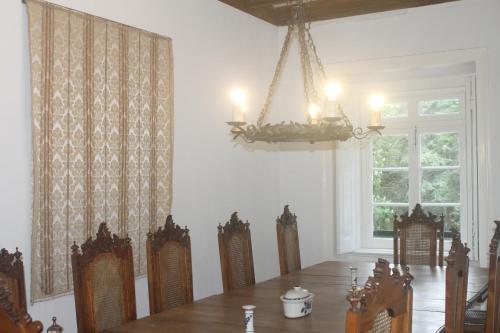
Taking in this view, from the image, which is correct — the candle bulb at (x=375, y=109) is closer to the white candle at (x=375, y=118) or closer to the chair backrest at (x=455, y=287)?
the white candle at (x=375, y=118)

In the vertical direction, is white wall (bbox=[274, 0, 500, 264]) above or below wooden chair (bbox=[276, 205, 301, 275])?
above

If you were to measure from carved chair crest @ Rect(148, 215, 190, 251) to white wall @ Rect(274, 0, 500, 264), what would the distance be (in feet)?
7.14

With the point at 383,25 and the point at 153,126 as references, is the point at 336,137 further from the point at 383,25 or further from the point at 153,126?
the point at 383,25

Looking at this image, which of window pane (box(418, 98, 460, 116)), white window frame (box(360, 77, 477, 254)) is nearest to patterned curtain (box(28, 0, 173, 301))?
white window frame (box(360, 77, 477, 254))

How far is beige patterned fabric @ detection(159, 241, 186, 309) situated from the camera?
3.08 m

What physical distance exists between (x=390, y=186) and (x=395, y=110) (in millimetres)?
671

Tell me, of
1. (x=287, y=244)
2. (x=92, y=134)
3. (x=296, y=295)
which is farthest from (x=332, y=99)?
(x=287, y=244)

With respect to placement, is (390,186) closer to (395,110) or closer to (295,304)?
(395,110)

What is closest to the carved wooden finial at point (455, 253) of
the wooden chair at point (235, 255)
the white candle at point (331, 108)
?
the white candle at point (331, 108)

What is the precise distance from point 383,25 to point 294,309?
311 cm

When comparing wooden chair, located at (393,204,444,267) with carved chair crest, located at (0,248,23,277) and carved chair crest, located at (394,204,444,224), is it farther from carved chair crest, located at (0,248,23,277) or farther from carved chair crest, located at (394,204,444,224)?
carved chair crest, located at (0,248,23,277)

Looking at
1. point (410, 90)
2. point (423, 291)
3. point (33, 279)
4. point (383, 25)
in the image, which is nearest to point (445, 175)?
point (410, 90)

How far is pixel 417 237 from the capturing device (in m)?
4.31

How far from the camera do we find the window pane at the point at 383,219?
5.34 m
